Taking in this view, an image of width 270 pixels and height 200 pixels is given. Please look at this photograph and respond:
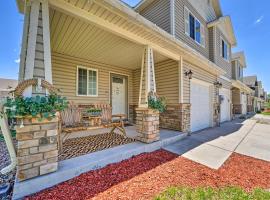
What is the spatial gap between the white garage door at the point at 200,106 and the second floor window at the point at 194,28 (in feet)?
7.92

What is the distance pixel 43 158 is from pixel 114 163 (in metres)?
1.33

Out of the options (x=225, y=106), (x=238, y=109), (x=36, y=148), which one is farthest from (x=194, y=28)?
(x=238, y=109)

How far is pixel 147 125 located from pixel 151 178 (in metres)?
1.51

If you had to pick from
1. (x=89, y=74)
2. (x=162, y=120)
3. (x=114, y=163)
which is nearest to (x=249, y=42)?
(x=162, y=120)

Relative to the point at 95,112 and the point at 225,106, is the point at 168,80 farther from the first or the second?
the point at 225,106

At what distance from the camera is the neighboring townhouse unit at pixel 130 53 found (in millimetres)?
2518

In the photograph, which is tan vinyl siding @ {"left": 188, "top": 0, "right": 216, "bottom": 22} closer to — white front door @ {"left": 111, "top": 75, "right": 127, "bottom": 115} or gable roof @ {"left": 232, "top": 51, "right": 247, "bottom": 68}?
white front door @ {"left": 111, "top": 75, "right": 127, "bottom": 115}

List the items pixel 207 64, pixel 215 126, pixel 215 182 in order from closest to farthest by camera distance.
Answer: pixel 215 182 → pixel 207 64 → pixel 215 126

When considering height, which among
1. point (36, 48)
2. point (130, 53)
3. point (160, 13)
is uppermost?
point (160, 13)

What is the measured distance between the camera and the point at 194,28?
7289 millimetres

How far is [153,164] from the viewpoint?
3076mm

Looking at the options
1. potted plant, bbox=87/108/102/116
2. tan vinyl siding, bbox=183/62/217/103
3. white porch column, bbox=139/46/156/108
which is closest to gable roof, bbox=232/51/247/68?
tan vinyl siding, bbox=183/62/217/103

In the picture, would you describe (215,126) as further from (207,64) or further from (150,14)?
(150,14)

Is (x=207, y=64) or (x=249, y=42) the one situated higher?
(x=249, y=42)
